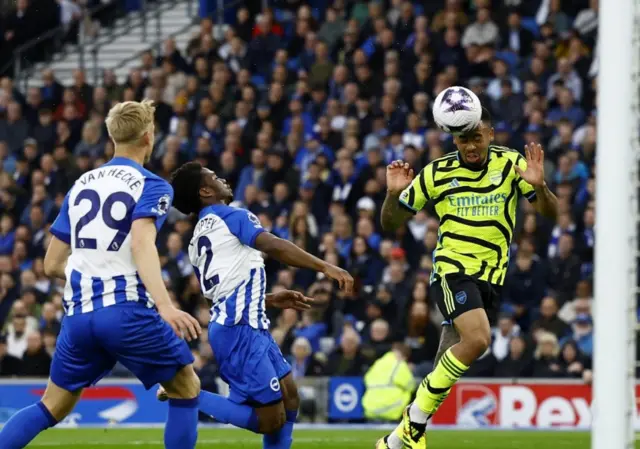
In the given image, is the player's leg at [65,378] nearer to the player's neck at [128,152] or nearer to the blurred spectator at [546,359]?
the player's neck at [128,152]

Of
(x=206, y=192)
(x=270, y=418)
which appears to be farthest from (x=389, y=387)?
(x=206, y=192)

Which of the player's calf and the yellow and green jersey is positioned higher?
the yellow and green jersey

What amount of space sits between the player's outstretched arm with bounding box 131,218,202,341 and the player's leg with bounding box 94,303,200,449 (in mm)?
224

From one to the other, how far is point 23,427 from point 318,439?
5.65 meters

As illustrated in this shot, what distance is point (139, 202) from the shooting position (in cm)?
734

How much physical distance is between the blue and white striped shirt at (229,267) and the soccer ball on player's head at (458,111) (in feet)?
4.65

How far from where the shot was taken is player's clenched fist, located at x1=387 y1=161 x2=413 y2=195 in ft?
29.5

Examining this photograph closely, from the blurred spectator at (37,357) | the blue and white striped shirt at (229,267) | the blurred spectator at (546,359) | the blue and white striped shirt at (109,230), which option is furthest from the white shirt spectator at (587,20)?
the blue and white striped shirt at (109,230)

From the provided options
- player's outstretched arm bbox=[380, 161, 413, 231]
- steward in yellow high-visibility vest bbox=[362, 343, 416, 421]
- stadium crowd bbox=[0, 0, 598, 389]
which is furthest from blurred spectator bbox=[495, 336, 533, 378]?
player's outstretched arm bbox=[380, 161, 413, 231]

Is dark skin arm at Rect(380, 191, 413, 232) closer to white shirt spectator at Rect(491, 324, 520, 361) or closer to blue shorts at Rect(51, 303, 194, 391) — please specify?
blue shorts at Rect(51, 303, 194, 391)

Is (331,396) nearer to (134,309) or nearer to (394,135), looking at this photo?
(394,135)

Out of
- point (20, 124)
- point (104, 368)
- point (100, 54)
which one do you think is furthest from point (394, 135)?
point (104, 368)

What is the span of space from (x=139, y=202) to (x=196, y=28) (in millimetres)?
17372

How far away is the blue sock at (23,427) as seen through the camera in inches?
299
